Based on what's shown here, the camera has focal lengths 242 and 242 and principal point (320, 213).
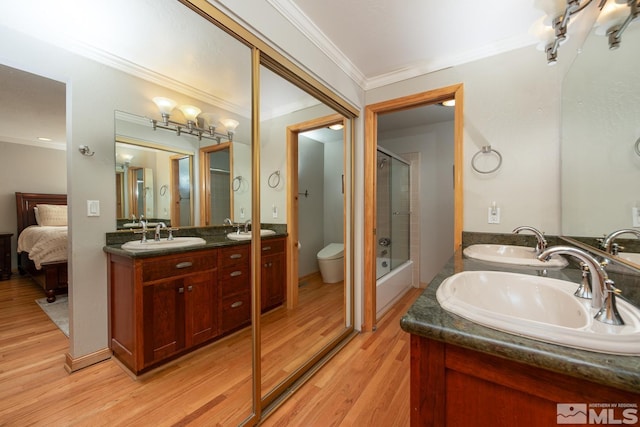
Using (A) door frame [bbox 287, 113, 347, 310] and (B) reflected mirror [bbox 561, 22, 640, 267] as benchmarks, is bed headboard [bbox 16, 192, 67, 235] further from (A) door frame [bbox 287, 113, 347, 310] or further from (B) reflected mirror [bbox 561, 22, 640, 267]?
(B) reflected mirror [bbox 561, 22, 640, 267]

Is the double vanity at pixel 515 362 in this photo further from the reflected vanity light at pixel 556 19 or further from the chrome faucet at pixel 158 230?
the chrome faucet at pixel 158 230

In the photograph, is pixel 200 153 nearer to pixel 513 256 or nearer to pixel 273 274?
pixel 273 274

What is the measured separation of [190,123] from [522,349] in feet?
7.11

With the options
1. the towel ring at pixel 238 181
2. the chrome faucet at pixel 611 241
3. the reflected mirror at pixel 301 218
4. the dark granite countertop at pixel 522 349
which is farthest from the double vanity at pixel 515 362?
the towel ring at pixel 238 181

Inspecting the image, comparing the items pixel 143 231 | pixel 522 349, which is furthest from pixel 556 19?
pixel 143 231

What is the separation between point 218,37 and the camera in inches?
52.6

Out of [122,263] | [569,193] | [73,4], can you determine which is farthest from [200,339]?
[569,193]

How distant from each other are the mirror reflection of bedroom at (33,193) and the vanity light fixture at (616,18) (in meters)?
2.62

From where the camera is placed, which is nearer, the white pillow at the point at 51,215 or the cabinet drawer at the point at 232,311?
the white pillow at the point at 51,215

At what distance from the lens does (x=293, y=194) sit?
95.9 inches

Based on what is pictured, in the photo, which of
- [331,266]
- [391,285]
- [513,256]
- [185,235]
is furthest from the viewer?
[331,266]

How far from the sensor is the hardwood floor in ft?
4.30

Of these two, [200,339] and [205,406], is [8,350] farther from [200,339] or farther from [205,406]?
[205,406]

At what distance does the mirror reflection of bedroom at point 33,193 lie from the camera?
1346 millimetres
